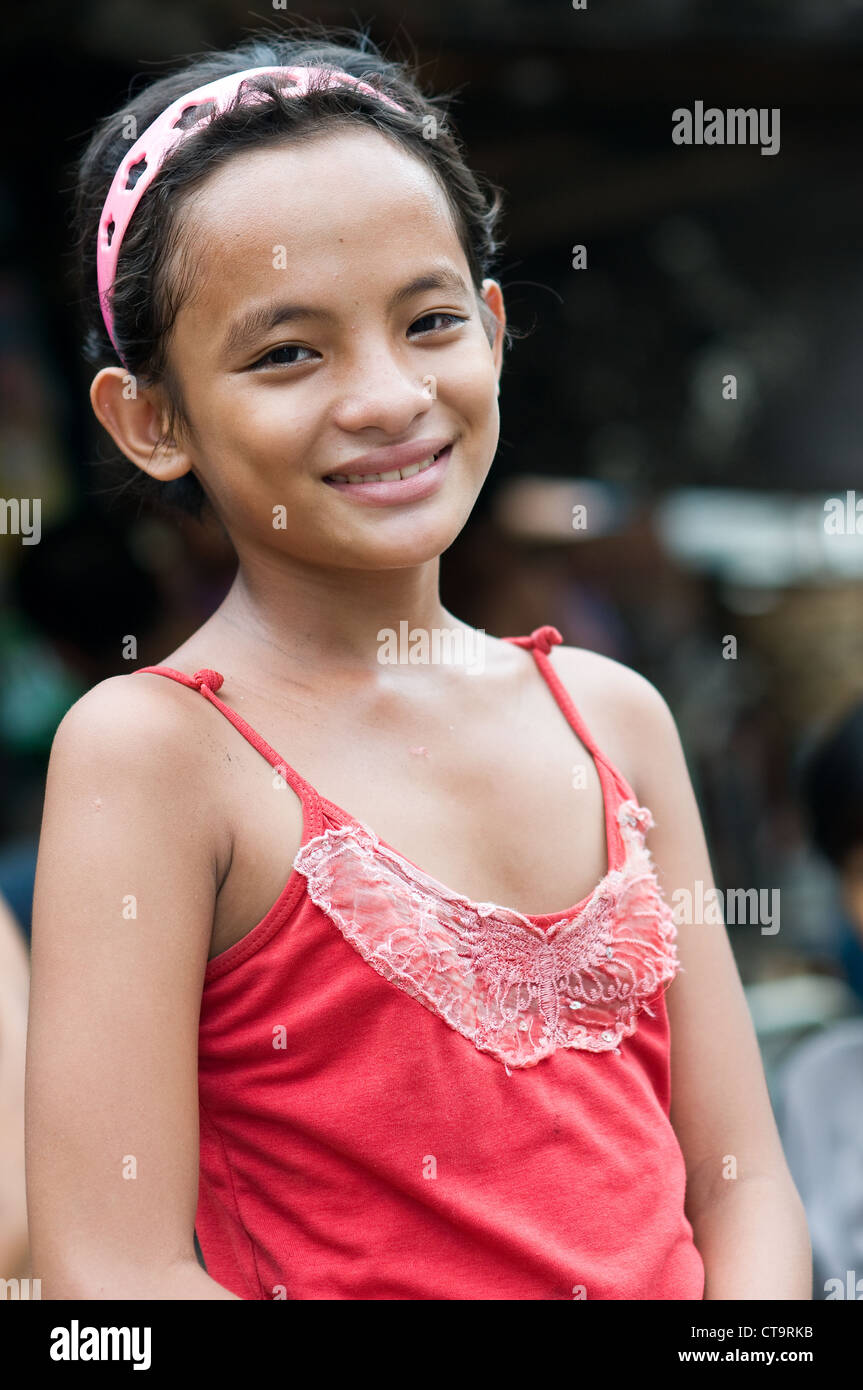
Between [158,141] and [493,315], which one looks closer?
[158,141]

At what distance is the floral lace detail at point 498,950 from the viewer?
111cm

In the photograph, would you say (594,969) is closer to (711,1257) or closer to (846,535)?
(711,1257)

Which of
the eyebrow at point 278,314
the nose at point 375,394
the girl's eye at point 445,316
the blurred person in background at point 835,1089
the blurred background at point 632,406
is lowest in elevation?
the blurred person in background at point 835,1089

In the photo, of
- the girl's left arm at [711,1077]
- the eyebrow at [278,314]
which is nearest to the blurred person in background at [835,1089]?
the girl's left arm at [711,1077]

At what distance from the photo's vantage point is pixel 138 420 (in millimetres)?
1265

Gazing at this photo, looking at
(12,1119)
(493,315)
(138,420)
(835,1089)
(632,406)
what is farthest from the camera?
(632,406)

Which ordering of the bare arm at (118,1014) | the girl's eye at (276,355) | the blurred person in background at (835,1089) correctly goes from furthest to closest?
the blurred person in background at (835,1089)
the girl's eye at (276,355)
the bare arm at (118,1014)

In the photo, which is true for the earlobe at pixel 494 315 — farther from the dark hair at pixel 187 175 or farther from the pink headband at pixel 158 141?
the pink headband at pixel 158 141

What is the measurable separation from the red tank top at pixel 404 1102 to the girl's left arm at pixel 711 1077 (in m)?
0.11

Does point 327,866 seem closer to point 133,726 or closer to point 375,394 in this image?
point 133,726

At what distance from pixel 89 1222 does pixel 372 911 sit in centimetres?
31

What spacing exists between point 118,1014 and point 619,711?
597mm

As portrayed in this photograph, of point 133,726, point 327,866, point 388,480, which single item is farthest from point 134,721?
point 388,480

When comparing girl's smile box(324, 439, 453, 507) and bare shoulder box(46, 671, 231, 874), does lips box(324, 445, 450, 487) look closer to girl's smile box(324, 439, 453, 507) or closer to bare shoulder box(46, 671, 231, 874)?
girl's smile box(324, 439, 453, 507)
